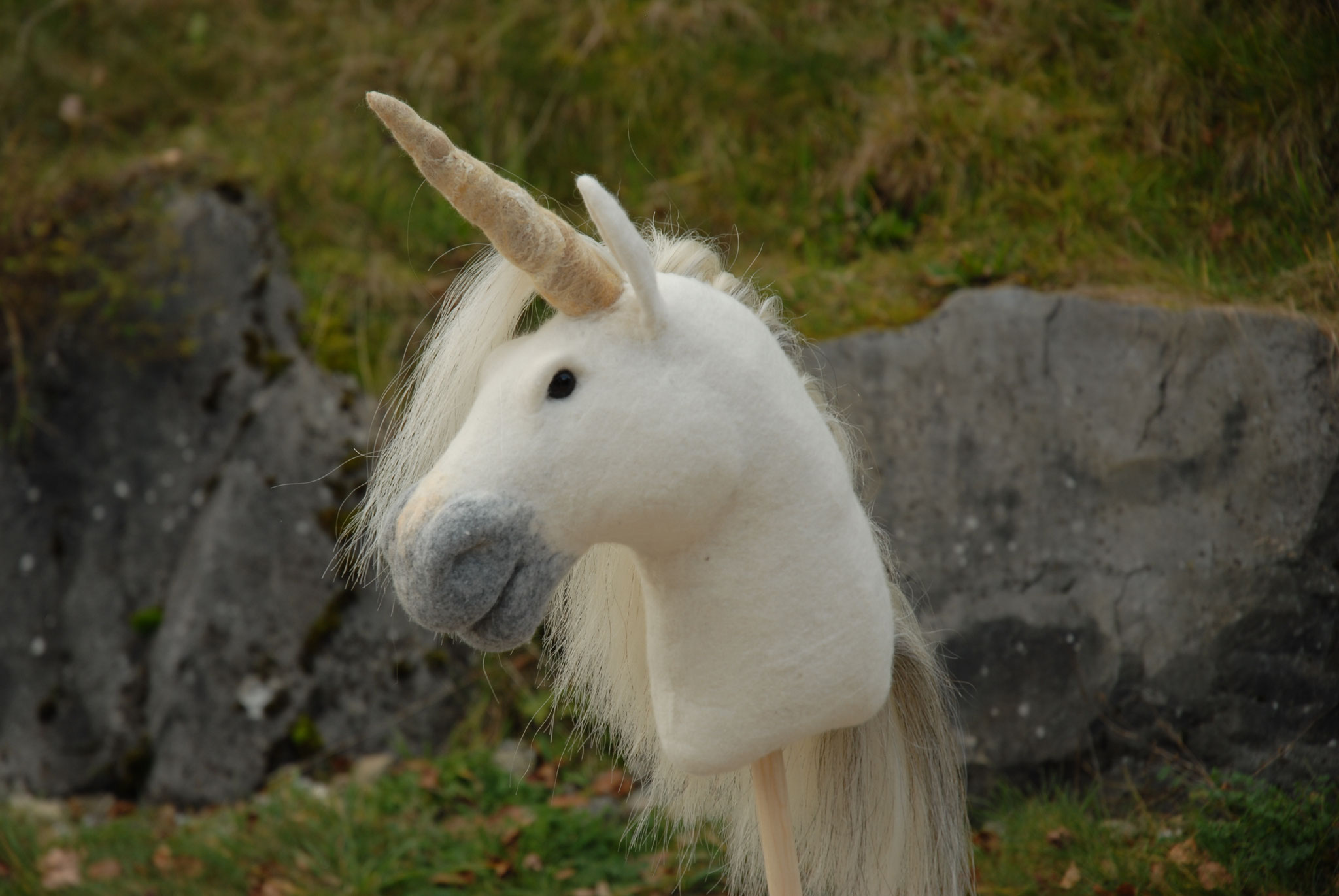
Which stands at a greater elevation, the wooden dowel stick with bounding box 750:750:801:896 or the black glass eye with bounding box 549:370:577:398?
the black glass eye with bounding box 549:370:577:398

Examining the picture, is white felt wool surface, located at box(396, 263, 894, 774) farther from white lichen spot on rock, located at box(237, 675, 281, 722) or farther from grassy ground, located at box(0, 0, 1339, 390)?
white lichen spot on rock, located at box(237, 675, 281, 722)

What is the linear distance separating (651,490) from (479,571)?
23cm

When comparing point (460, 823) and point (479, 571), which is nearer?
point (479, 571)

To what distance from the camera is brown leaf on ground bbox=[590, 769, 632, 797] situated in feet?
9.28

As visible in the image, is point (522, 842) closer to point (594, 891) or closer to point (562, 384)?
point (594, 891)

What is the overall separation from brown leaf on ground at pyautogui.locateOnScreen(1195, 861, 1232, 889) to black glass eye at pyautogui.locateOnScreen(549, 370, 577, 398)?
1.64 meters

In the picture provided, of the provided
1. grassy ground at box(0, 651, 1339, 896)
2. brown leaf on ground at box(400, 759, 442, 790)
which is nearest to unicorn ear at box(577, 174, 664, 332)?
grassy ground at box(0, 651, 1339, 896)

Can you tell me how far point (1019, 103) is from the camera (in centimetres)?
307

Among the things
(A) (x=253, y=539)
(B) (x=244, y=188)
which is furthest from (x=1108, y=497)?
(B) (x=244, y=188)

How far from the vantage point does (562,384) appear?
1298 mm

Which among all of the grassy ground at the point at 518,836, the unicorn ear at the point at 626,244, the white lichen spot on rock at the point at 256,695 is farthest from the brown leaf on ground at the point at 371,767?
the unicorn ear at the point at 626,244

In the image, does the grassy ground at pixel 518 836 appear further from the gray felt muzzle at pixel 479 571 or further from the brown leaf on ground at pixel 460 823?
the gray felt muzzle at pixel 479 571

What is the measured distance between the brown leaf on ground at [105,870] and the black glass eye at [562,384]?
2.17 meters

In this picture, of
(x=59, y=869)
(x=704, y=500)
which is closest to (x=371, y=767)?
(x=59, y=869)
